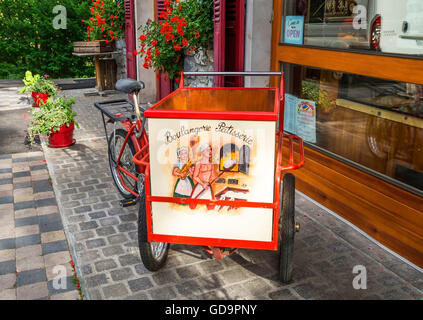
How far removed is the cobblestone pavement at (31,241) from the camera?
3.23 m

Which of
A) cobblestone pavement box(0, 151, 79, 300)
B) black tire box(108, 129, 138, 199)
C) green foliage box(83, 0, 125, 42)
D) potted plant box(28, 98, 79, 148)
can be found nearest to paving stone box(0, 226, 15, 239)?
→ cobblestone pavement box(0, 151, 79, 300)

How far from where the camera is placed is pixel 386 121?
394 cm

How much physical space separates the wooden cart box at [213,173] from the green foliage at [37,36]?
1238 centimetres

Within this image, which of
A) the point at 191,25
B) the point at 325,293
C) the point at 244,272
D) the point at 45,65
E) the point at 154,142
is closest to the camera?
the point at 154,142

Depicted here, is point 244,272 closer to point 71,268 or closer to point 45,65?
point 71,268

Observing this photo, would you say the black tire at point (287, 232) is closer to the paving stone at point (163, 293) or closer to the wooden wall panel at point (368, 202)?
the paving stone at point (163, 293)

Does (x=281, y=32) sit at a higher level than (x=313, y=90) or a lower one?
higher

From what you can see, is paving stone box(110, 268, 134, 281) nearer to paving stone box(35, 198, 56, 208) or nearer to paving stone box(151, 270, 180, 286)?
paving stone box(151, 270, 180, 286)

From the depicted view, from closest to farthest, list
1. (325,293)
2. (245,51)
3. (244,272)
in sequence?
(325,293) → (244,272) → (245,51)

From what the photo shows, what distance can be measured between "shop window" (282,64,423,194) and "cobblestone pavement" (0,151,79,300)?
278cm

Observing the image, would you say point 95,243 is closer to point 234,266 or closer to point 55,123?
point 234,266

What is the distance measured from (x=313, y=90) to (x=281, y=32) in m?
0.79

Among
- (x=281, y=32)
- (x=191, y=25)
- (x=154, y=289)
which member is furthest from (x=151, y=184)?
(x=191, y=25)

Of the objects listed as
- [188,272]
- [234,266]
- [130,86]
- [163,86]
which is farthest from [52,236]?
[163,86]
